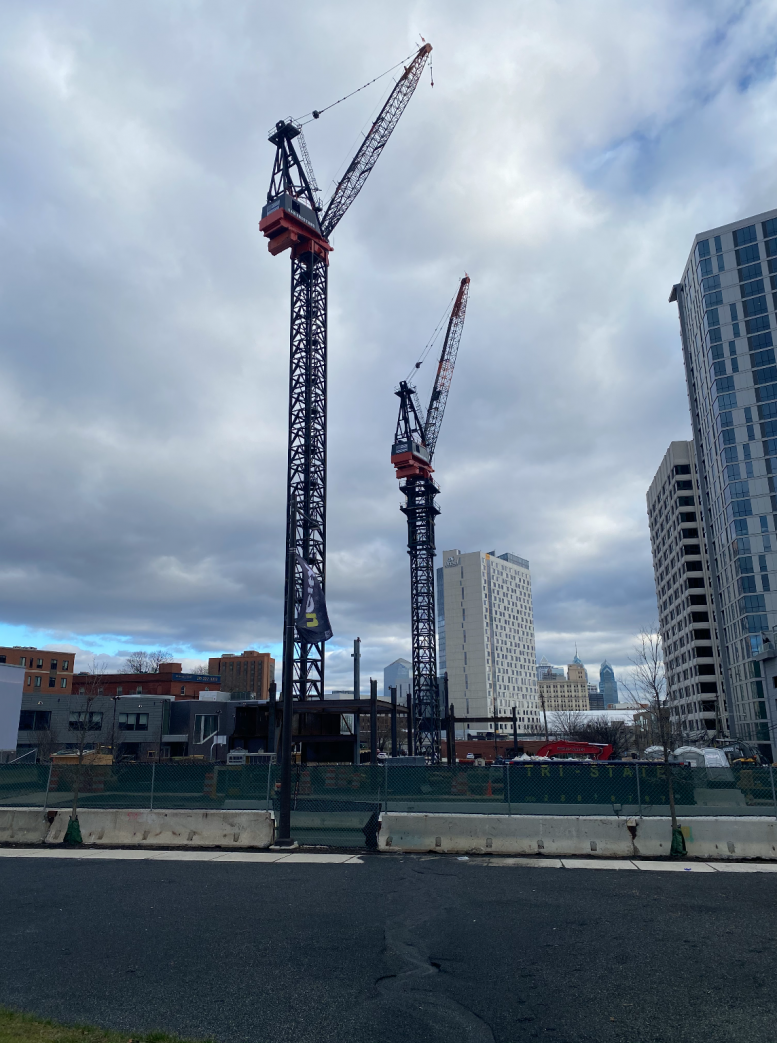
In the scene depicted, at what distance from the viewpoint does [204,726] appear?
86.6 m

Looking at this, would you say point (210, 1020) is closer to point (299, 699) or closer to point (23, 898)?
point (23, 898)

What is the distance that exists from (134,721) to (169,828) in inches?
2695

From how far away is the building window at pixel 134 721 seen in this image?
81250 mm

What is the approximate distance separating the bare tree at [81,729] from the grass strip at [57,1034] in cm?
1239


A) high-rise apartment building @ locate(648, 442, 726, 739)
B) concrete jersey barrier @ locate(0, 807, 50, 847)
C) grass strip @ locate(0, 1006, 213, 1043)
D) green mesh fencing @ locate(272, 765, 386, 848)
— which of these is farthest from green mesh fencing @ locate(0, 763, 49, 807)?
high-rise apartment building @ locate(648, 442, 726, 739)

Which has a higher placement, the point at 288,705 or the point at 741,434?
the point at 741,434

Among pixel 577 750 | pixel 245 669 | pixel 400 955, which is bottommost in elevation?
pixel 400 955

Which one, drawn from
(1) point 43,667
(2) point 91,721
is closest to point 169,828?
(2) point 91,721

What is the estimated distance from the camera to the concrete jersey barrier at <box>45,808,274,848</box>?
1845 cm

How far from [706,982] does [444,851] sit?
33.2 feet

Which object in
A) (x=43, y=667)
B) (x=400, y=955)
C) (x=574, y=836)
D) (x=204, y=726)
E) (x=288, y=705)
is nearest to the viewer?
(x=400, y=955)

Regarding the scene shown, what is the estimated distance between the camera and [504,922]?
1091 cm

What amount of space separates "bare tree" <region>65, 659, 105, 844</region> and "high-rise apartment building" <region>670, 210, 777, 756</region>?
75197mm

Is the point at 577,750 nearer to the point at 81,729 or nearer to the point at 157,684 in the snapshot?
the point at 81,729
